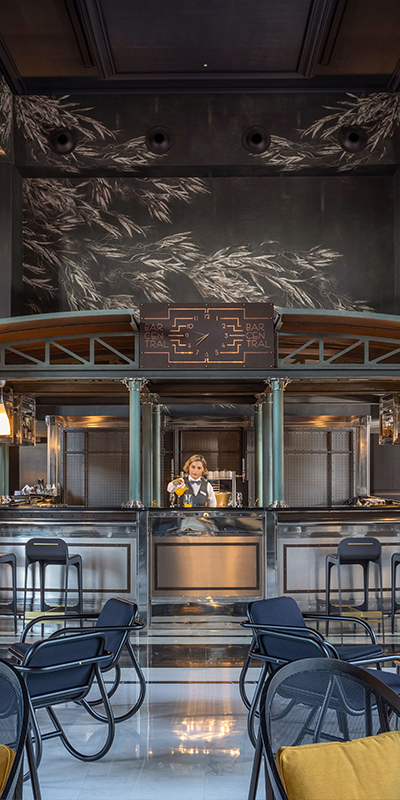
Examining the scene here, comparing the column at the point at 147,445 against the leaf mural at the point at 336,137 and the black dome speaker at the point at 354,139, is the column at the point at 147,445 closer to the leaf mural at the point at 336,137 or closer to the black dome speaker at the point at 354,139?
the leaf mural at the point at 336,137

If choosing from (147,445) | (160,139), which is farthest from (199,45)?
(147,445)

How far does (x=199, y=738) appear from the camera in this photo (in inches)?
157

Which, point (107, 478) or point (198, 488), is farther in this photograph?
point (107, 478)

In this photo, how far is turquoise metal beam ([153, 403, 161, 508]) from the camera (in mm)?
11047

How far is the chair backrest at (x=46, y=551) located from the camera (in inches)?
255

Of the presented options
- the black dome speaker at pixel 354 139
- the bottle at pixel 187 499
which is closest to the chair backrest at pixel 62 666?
the bottle at pixel 187 499

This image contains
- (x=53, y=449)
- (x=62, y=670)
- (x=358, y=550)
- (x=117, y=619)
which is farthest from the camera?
(x=53, y=449)

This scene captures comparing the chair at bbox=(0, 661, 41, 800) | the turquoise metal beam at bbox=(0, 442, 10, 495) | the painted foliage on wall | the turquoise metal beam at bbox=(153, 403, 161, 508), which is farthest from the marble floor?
the painted foliage on wall

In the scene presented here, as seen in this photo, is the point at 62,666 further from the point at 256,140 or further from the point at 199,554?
the point at 256,140

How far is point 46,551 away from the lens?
649 centimetres

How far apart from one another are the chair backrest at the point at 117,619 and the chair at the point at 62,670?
1.26 ft

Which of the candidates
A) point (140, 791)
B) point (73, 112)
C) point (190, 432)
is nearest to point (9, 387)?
point (190, 432)

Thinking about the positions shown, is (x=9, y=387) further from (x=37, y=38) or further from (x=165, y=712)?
(x=165, y=712)

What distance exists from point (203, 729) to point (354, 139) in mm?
9848
